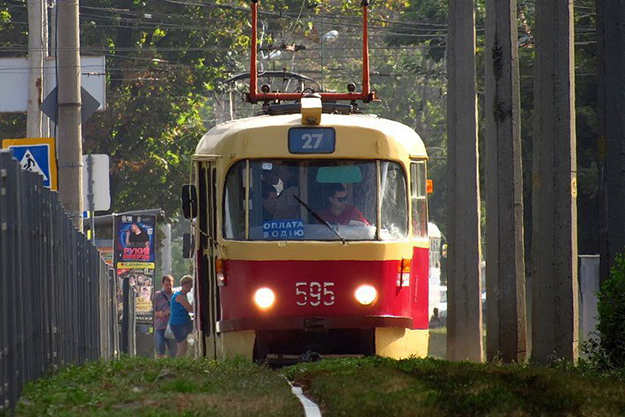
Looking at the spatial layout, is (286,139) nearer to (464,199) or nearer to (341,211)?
(341,211)

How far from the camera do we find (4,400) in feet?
37.0

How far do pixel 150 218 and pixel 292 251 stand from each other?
15.5 meters

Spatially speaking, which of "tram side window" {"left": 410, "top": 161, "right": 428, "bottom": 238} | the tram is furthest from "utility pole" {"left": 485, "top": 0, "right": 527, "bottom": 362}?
the tram

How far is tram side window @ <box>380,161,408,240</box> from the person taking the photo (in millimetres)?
19859

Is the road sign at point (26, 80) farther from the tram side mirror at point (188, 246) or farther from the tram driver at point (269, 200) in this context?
the tram driver at point (269, 200)

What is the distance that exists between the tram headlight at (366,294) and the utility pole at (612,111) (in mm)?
2725

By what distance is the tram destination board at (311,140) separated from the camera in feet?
65.3

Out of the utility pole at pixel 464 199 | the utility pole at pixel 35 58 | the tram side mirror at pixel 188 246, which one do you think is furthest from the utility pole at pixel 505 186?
the utility pole at pixel 35 58

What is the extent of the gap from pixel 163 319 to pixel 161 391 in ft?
68.5

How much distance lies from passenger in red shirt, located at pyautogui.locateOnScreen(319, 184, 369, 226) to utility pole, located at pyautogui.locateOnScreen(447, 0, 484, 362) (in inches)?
289

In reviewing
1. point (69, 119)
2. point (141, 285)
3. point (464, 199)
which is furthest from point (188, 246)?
point (141, 285)

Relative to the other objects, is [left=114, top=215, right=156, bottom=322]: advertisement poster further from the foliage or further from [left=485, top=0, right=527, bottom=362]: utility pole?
the foliage

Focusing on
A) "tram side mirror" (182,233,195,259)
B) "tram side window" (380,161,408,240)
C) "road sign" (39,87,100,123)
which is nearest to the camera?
"tram side window" (380,161,408,240)

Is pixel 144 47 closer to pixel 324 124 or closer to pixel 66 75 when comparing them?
pixel 66 75
